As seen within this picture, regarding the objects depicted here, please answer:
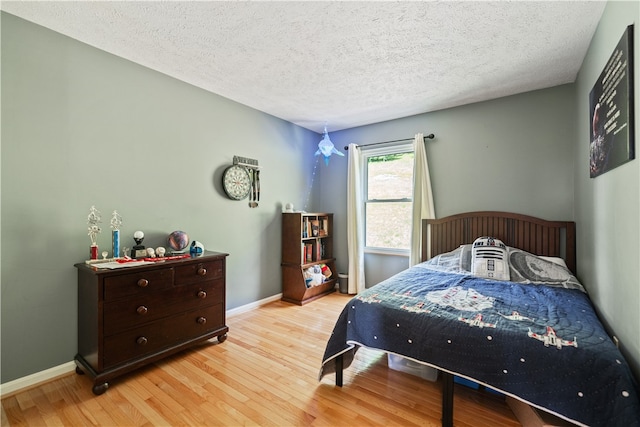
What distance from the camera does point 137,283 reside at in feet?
6.63

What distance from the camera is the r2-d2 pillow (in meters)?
2.58

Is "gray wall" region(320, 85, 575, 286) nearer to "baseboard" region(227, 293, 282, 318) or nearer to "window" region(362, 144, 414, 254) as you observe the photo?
"window" region(362, 144, 414, 254)

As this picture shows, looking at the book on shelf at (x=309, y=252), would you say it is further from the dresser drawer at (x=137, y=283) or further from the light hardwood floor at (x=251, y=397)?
the dresser drawer at (x=137, y=283)

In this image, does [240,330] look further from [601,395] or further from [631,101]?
[631,101]

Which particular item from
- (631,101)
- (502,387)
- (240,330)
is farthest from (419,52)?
(240,330)

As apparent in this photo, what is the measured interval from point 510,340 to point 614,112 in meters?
1.38

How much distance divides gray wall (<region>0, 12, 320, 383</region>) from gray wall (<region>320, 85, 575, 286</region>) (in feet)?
7.97

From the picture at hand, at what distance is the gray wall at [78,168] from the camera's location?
186 centimetres

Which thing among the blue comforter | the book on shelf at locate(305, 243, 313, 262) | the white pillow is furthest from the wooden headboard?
A: the book on shelf at locate(305, 243, 313, 262)

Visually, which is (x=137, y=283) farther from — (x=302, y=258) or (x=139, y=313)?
(x=302, y=258)

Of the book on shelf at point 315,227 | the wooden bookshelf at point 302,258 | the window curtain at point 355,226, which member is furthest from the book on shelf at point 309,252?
the window curtain at point 355,226

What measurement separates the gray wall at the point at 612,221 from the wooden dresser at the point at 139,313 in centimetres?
275

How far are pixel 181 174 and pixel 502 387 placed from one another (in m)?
2.94

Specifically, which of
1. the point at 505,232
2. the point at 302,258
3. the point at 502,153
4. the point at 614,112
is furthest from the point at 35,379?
the point at 502,153
